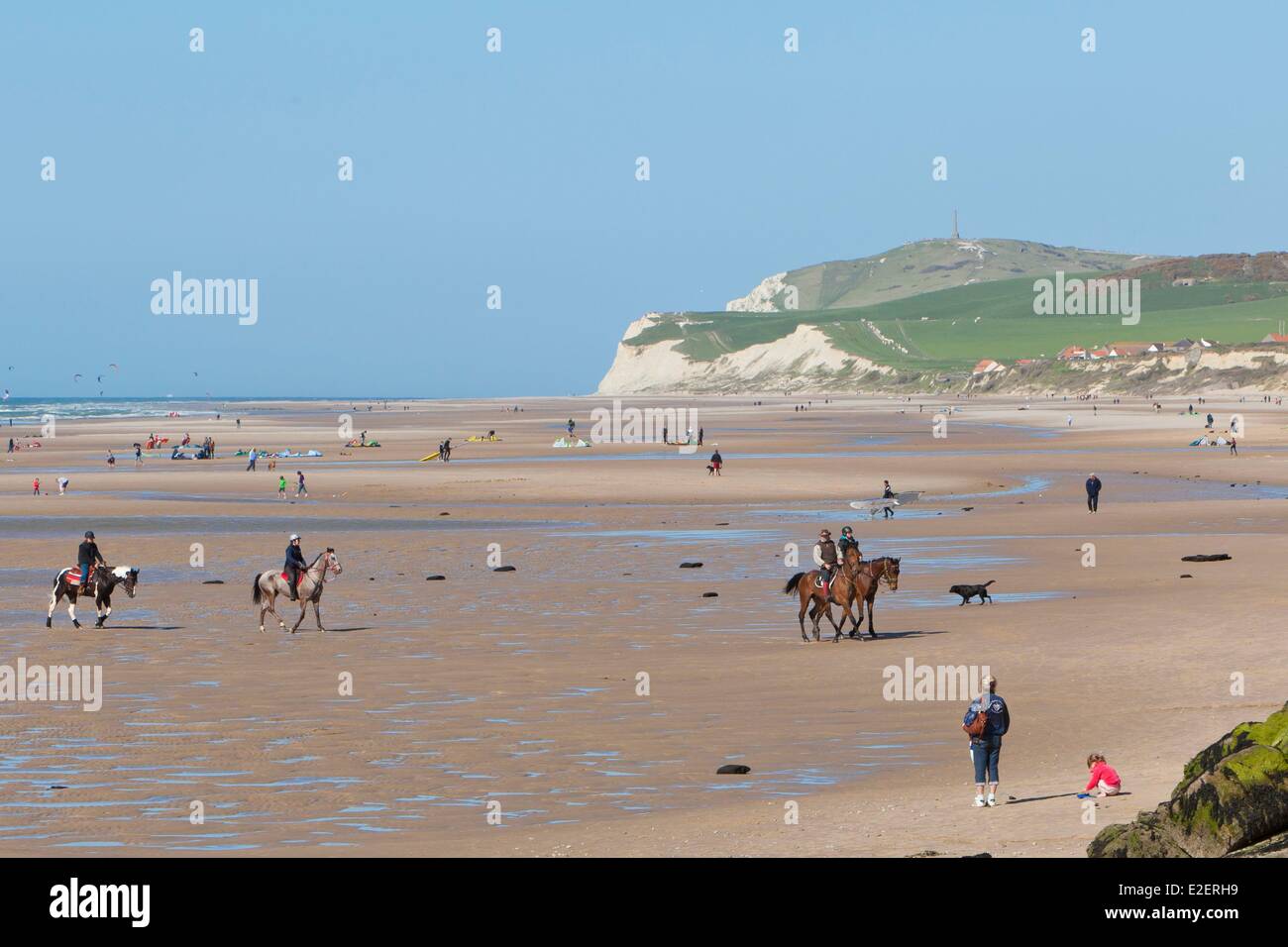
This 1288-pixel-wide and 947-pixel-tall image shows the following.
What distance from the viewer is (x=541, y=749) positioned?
57.3 ft

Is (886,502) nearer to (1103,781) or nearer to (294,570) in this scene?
(294,570)

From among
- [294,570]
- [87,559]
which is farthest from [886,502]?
[87,559]

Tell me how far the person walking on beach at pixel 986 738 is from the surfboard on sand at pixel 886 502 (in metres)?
33.9

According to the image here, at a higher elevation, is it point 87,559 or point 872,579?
point 87,559

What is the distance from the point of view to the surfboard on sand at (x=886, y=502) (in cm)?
4928

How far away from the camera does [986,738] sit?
1466cm

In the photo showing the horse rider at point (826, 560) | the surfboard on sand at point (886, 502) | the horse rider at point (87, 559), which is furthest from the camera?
the surfboard on sand at point (886, 502)

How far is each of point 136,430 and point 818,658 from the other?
127445mm

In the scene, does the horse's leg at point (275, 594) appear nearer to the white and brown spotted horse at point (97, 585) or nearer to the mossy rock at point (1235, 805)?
the white and brown spotted horse at point (97, 585)

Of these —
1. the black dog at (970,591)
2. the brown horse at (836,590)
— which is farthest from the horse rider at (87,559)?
the black dog at (970,591)

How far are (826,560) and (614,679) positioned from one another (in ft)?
17.9

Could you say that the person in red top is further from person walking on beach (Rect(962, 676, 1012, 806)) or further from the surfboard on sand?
the surfboard on sand

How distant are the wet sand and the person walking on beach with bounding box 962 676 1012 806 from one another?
0.91ft

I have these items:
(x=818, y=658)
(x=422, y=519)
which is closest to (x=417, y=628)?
(x=818, y=658)
